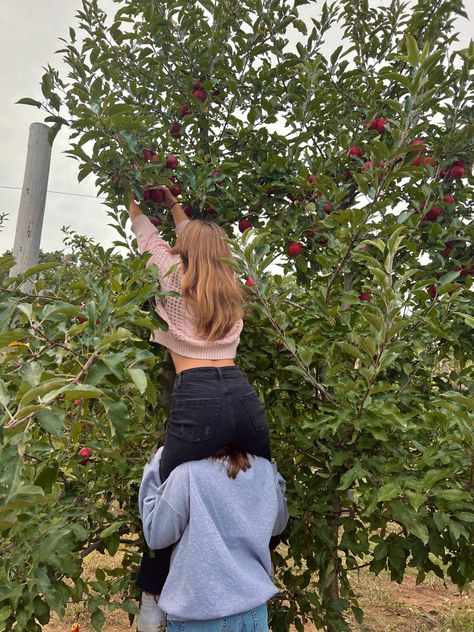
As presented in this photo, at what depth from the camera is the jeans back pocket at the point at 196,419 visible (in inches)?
53.9

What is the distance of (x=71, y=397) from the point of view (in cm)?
82

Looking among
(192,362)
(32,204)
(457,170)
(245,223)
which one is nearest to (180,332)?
(192,362)

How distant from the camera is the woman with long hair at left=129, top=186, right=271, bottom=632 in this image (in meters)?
1.39

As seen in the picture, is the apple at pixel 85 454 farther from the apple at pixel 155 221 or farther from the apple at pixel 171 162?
the apple at pixel 171 162

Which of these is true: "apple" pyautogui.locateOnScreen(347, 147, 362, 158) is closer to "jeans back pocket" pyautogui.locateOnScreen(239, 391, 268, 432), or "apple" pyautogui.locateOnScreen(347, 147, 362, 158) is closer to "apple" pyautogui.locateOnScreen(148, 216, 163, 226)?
"apple" pyautogui.locateOnScreen(148, 216, 163, 226)

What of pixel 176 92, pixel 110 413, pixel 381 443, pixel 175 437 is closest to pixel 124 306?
pixel 110 413

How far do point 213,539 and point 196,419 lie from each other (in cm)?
31

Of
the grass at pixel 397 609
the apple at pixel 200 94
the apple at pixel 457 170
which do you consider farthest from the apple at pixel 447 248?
the grass at pixel 397 609

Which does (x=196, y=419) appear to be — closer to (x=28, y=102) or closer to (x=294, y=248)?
(x=294, y=248)

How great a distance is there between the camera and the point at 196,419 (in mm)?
1380

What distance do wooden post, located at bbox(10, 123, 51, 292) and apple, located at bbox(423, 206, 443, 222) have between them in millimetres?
1493

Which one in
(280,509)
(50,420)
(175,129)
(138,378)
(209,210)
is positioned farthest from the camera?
(175,129)

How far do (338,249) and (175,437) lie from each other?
87 centimetres

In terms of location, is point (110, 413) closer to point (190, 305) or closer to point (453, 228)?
point (190, 305)
